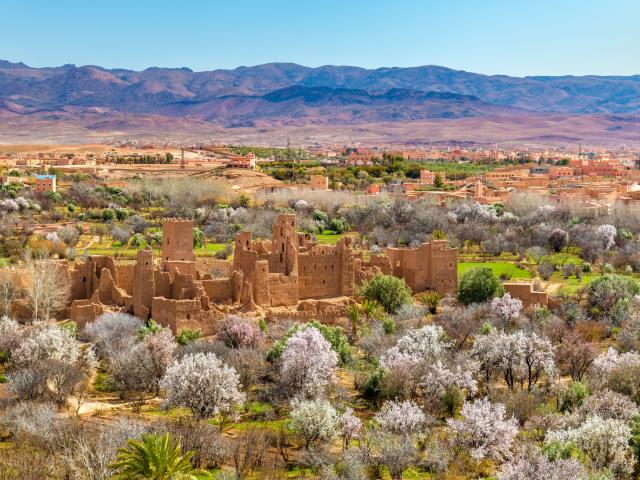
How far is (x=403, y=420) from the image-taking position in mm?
21234

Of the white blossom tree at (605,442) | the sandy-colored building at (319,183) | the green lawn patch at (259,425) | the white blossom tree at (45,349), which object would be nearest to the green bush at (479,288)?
the green lawn patch at (259,425)

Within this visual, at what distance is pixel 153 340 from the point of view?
85.3 ft

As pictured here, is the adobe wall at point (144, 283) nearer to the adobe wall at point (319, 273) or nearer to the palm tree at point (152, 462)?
the adobe wall at point (319, 273)

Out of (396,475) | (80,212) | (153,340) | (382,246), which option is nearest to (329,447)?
(396,475)

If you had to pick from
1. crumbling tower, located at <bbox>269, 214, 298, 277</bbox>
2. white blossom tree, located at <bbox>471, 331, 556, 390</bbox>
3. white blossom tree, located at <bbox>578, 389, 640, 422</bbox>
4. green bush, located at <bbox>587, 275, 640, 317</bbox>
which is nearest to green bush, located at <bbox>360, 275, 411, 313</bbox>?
crumbling tower, located at <bbox>269, 214, 298, 277</bbox>

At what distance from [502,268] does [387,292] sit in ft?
45.5

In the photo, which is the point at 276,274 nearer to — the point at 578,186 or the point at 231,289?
the point at 231,289

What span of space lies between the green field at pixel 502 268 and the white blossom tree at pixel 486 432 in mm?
21507

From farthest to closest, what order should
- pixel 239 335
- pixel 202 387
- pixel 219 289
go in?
pixel 219 289 → pixel 239 335 → pixel 202 387

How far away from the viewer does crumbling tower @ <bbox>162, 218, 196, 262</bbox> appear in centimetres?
3459

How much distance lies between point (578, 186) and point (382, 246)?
4026 cm

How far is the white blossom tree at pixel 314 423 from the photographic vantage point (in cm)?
2088

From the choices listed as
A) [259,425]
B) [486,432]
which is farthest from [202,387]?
[486,432]

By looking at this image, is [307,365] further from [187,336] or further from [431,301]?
[431,301]
